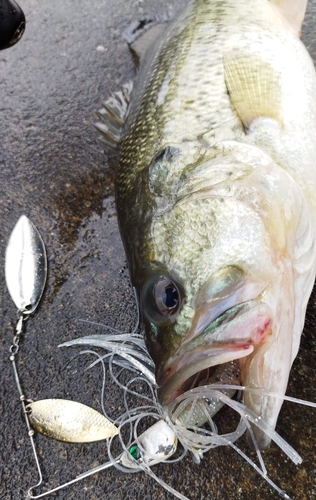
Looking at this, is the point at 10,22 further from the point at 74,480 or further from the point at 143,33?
the point at 74,480

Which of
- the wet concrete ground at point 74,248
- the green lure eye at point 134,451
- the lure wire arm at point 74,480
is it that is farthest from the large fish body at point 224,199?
the lure wire arm at point 74,480

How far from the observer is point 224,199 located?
150 centimetres

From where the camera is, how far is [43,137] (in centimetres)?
275

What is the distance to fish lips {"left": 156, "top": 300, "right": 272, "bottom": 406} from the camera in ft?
4.13

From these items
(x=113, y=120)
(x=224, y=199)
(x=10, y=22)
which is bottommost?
(x=224, y=199)

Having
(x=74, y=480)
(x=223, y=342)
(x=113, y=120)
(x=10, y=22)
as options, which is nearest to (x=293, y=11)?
(x=113, y=120)

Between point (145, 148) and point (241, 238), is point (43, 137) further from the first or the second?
point (241, 238)

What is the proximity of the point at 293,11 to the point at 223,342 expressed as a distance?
1926mm

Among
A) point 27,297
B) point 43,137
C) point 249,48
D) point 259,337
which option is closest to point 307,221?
point 259,337

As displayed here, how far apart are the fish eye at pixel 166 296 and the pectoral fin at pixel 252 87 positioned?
74 centimetres

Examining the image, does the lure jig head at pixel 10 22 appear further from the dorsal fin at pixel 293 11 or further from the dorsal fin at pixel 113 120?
the dorsal fin at pixel 293 11

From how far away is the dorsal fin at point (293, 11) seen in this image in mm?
2316

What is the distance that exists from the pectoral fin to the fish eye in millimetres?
741

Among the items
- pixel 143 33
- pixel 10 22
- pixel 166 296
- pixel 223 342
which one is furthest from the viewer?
pixel 143 33
